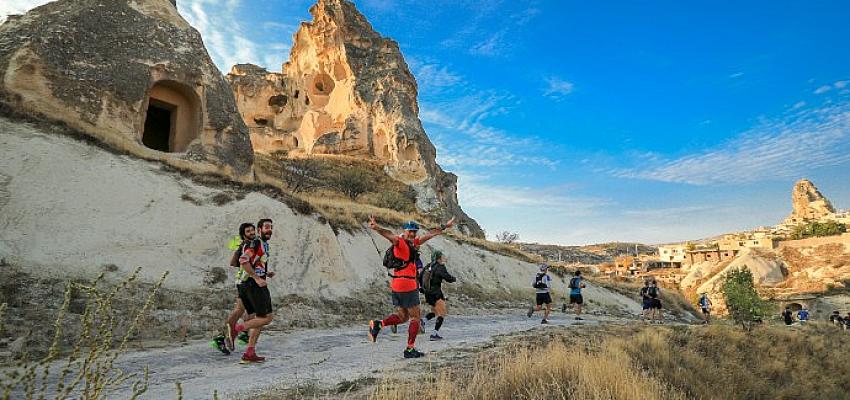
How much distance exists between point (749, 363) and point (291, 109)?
5138cm

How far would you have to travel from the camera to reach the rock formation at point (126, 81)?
13.3 m

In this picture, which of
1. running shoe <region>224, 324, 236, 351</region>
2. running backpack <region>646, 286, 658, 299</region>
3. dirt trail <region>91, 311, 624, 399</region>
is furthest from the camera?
running backpack <region>646, 286, 658, 299</region>

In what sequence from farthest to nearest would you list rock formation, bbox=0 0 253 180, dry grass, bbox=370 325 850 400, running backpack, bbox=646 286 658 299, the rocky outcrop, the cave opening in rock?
the rocky outcrop
the cave opening in rock
running backpack, bbox=646 286 658 299
rock formation, bbox=0 0 253 180
dry grass, bbox=370 325 850 400

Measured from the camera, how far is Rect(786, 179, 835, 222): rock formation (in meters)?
82.2

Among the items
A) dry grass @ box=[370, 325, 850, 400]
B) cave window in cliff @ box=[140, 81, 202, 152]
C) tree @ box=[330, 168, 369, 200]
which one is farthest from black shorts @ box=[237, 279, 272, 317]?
tree @ box=[330, 168, 369, 200]

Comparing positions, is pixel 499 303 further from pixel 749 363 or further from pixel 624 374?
pixel 624 374

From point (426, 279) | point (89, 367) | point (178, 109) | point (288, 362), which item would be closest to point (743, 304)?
point (426, 279)

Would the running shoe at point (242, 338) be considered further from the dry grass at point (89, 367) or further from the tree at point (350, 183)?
the tree at point (350, 183)

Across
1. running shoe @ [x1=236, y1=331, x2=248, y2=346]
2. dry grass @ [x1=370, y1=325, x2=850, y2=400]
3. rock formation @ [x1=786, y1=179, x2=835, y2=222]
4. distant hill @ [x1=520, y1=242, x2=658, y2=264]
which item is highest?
rock formation @ [x1=786, y1=179, x2=835, y2=222]

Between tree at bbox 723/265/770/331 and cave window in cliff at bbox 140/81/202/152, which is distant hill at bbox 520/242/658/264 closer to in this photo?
tree at bbox 723/265/770/331

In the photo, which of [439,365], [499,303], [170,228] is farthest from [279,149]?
[439,365]

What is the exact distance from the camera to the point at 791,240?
5519 cm

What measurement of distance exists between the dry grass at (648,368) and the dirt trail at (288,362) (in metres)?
0.82

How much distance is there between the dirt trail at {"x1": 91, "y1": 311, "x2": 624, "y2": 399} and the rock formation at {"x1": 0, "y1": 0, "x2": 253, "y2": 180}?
306 inches
